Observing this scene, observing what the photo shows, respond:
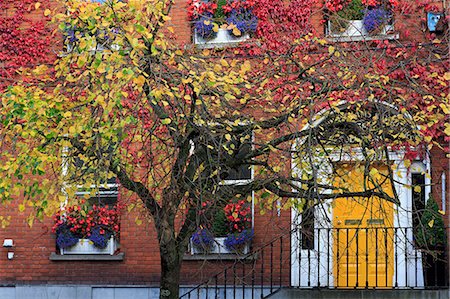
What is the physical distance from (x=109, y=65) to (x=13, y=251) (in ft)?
22.9

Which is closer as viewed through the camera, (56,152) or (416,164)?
(56,152)

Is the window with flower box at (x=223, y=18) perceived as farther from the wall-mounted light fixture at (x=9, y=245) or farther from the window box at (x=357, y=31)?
the wall-mounted light fixture at (x=9, y=245)

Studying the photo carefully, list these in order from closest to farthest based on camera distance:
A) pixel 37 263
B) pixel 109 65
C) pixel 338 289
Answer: pixel 109 65, pixel 338 289, pixel 37 263

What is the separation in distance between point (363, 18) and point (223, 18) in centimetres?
225


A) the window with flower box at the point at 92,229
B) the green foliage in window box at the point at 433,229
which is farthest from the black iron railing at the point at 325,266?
the window with flower box at the point at 92,229

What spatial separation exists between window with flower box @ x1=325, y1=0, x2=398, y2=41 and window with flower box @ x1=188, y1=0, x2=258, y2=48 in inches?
49.7

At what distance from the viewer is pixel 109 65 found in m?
8.91

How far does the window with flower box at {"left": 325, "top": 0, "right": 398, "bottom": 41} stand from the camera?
1395cm

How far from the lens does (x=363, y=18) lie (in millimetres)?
14125

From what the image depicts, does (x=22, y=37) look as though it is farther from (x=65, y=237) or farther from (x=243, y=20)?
(x=243, y=20)

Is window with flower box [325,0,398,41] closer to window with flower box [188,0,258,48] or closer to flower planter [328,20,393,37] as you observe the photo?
flower planter [328,20,393,37]

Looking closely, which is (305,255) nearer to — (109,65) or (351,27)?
(351,27)

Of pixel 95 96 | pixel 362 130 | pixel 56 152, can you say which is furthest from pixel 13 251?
pixel 362 130

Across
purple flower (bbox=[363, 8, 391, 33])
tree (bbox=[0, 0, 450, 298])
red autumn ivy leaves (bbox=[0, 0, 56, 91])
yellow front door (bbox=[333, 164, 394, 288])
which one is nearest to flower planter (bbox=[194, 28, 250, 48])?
purple flower (bbox=[363, 8, 391, 33])
